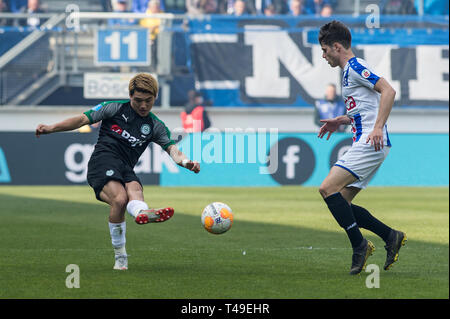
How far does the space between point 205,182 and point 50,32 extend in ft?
18.9

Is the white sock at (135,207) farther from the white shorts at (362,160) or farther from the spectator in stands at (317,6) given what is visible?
the spectator in stands at (317,6)

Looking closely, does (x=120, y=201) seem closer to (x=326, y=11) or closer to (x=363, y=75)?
(x=363, y=75)

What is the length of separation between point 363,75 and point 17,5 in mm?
18215

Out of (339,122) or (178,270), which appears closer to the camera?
(178,270)

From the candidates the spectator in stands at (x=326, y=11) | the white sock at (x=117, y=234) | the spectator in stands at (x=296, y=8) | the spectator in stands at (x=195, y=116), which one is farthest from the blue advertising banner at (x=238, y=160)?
the white sock at (x=117, y=234)

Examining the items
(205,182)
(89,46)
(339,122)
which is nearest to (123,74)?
(89,46)

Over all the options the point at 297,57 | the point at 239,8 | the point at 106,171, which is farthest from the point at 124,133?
the point at 239,8

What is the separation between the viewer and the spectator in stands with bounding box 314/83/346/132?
2109 centimetres

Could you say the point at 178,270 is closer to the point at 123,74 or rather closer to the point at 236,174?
the point at 236,174

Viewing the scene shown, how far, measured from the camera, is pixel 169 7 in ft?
78.4

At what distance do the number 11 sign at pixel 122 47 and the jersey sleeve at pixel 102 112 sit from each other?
1510 centimetres

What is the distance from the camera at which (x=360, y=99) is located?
6914 mm

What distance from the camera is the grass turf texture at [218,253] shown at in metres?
6.04

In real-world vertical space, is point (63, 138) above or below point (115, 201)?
below
